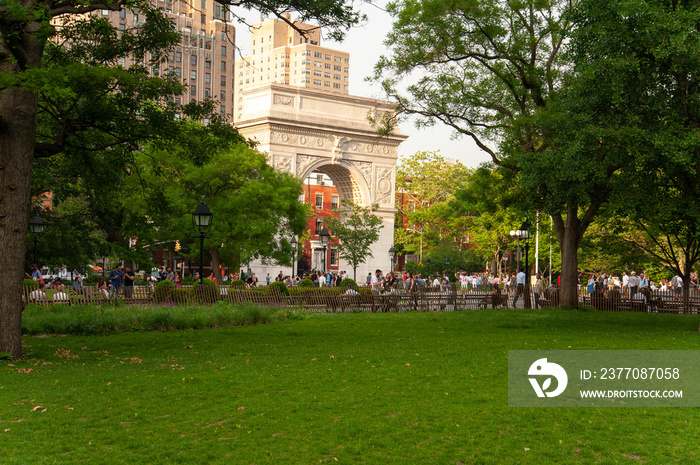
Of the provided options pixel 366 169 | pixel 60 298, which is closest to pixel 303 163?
pixel 366 169

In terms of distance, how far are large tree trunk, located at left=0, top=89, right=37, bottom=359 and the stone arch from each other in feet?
138

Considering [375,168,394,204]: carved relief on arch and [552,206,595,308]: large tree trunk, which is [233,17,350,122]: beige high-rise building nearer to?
[375,168,394,204]: carved relief on arch

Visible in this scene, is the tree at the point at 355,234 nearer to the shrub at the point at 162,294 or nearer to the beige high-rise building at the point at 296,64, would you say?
the shrub at the point at 162,294

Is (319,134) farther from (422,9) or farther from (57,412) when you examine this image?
(57,412)

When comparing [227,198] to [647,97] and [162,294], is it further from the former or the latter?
[647,97]

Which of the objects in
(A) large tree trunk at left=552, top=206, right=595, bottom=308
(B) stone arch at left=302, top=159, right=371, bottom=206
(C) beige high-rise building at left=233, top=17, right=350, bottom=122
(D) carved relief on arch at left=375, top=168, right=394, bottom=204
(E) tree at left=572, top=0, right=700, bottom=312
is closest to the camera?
(E) tree at left=572, top=0, right=700, bottom=312

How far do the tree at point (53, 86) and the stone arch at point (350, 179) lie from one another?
3911 centimetres

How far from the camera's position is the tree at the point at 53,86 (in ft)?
35.4

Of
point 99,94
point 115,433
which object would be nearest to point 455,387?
point 115,433

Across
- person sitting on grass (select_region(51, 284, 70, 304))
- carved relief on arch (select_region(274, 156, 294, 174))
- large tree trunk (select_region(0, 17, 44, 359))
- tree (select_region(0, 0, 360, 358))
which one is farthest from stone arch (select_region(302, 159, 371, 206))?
large tree trunk (select_region(0, 17, 44, 359))

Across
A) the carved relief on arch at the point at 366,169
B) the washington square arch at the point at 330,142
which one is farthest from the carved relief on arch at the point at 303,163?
the carved relief on arch at the point at 366,169

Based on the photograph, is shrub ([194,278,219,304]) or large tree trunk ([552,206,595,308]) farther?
large tree trunk ([552,206,595,308])

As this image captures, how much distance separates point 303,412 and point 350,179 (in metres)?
48.8

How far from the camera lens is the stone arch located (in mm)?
55094
